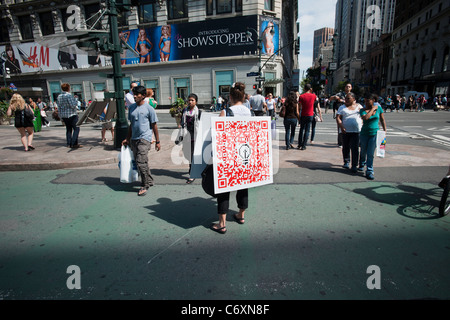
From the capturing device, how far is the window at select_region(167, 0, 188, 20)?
99.0 ft

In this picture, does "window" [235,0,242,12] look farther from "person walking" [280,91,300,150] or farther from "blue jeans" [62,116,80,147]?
"blue jeans" [62,116,80,147]

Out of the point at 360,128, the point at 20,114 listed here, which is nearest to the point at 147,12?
the point at 20,114

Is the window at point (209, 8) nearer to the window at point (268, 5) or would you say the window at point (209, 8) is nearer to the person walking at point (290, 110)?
the window at point (268, 5)

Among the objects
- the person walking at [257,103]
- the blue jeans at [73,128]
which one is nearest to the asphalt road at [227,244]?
the blue jeans at [73,128]

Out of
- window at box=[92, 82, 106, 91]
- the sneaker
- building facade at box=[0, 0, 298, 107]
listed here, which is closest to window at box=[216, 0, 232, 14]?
building facade at box=[0, 0, 298, 107]

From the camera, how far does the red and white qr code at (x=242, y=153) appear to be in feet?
10.2

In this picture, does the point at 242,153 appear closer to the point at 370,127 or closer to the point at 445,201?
the point at 445,201

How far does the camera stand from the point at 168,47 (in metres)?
30.8

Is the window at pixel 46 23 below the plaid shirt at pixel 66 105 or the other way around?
the other way around

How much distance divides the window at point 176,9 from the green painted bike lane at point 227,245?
3119 centimetres

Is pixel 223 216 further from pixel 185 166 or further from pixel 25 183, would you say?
pixel 25 183

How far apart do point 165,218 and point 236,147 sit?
155cm

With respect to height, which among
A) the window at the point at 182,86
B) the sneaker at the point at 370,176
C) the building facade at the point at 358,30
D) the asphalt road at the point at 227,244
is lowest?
the asphalt road at the point at 227,244

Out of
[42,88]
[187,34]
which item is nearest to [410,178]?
[187,34]
